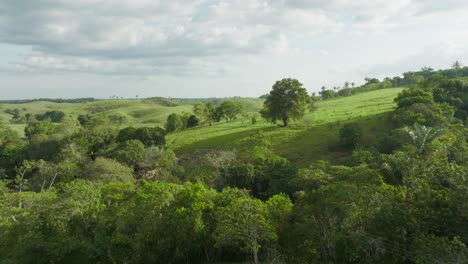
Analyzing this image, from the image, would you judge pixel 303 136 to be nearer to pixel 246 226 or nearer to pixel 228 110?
pixel 228 110

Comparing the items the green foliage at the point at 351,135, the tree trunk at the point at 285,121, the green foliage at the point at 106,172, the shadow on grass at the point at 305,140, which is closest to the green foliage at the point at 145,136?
the shadow on grass at the point at 305,140

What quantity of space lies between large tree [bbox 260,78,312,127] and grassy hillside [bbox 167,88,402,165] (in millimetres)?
2848

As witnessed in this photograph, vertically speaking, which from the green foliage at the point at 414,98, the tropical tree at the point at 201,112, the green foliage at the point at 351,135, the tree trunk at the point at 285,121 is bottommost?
the green foliage at the point at 351,135

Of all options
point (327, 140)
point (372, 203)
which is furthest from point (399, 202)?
point (327, 140)

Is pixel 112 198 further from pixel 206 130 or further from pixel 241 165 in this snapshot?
pixel 206 130

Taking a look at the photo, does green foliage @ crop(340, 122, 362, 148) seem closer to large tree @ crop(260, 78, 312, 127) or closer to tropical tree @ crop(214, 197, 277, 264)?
large tree @ crop(260, 78, 312, 127)

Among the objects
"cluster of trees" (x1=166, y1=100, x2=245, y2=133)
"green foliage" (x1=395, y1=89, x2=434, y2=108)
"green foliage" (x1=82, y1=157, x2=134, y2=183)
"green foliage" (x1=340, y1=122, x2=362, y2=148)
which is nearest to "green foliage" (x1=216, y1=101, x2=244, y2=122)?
"cluster of trees" (x1=166, y1=100, x2=245, y2=133)

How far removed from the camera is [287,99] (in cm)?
6156

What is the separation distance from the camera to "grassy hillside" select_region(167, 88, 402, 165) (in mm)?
53000

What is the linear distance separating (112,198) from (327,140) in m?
37.4

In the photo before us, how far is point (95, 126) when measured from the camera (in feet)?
212

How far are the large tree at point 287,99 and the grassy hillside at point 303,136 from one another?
2848mm

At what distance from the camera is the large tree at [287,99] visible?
61.8 metres

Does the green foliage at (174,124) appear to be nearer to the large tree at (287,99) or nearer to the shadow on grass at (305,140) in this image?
the shadow on grass at (305,140)
